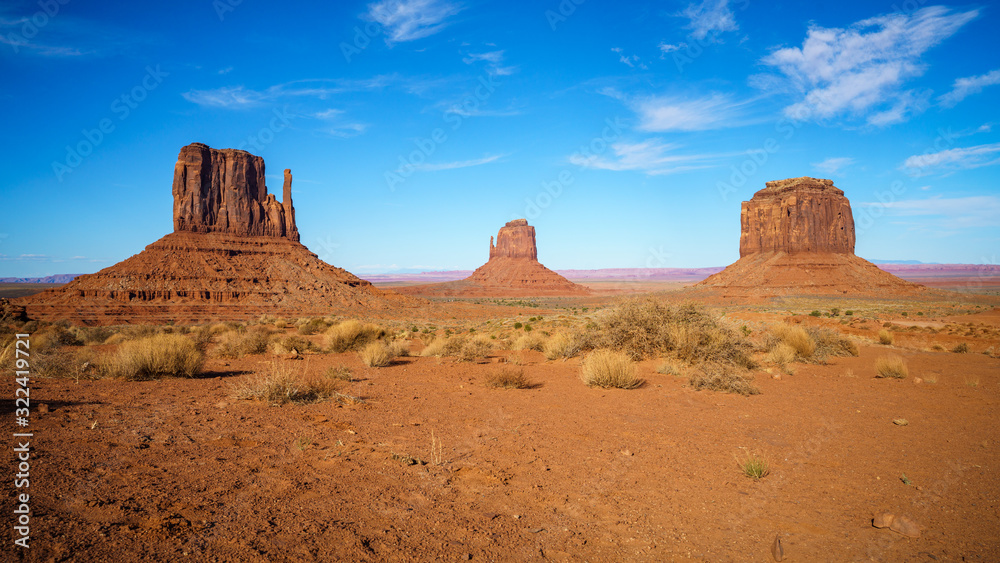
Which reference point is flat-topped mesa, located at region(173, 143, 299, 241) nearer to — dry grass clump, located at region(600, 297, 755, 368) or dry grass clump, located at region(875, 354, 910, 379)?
dry grass clump, located at region(600, 297, 755, 368)

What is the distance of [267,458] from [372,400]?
3671 millimetres

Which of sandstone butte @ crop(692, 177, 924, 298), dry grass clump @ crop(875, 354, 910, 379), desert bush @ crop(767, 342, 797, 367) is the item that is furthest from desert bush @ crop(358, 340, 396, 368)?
sandstone butte @ crop(692, 177, 924, 298)

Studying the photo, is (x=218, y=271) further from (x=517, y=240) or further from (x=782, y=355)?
(x=517, y=240)

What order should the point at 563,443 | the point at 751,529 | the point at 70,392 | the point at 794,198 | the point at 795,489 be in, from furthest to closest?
the point at 794,198
the point at 70,392
the point at 563,443
the point at 795,489
the point at 751,529

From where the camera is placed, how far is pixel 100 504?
3.57 metres

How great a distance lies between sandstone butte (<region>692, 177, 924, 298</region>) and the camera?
72.4 meters

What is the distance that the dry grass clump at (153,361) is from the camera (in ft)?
31.6

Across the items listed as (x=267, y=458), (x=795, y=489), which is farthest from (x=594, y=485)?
(x=267, y=458)

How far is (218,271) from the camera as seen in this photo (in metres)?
53.0

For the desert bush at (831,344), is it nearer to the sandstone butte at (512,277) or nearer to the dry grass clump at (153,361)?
the dry grass clump at (153,361)

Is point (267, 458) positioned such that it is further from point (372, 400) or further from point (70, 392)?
point (70, 392)

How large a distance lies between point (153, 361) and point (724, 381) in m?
11.9

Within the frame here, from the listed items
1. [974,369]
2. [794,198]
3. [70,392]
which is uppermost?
[794,198]

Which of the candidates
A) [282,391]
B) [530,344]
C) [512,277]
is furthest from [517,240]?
[282,391]
